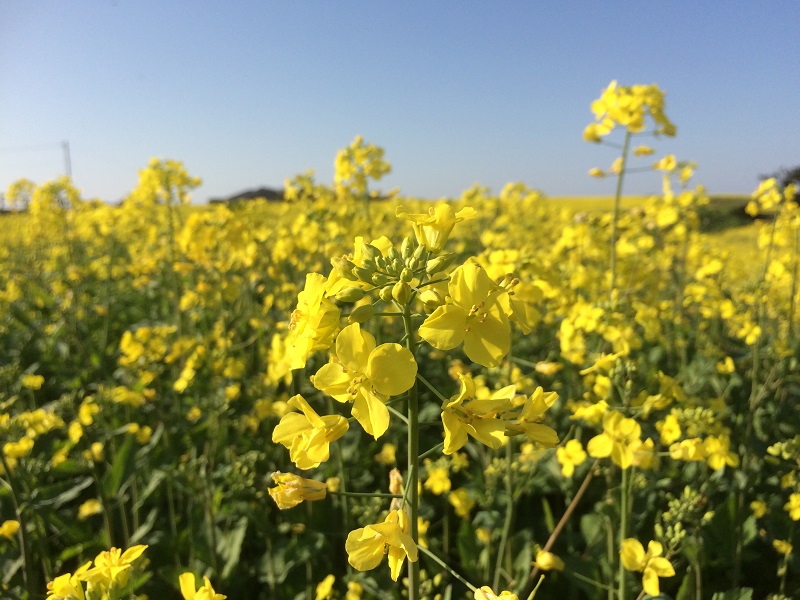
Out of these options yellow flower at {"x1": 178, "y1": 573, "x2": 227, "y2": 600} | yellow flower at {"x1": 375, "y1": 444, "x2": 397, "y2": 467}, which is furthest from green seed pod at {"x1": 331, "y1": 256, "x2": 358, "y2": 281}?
yellow flower at {"x1": 375, "y1": 444, "x2": 397, "y2": 467}

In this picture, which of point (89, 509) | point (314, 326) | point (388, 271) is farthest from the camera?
point (89, 509)

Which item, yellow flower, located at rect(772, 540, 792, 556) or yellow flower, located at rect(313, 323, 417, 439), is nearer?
yellow flower, located at rect(313, 323, 417, 439)

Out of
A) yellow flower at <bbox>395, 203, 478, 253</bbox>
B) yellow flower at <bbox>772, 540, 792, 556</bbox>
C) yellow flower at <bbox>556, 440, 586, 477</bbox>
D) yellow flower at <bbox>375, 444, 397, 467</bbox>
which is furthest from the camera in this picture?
yellow flower at <bbox>375, 444, 397, 467</bbox>

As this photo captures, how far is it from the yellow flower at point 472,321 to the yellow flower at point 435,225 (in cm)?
26

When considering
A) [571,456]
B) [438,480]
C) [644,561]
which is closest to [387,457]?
[438,480]

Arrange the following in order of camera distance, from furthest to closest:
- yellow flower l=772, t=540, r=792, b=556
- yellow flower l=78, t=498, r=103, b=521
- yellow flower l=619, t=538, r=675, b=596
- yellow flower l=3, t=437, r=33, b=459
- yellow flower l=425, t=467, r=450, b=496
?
yellow flower l=78, t=498, r=103, b=521, yellow flower l=425, t=467, r=450, b=496, yellow flower l=3, t=437, r=33, b=459, yellow flower l=772, t=540, r=792, b=556, yellow flower l=619, t=538, r=675, b=596

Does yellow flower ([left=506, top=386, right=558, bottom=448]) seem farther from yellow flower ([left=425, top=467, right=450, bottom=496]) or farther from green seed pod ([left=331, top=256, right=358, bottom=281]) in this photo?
yellow flower ([left=425, top=467, right=450, bottom=496])

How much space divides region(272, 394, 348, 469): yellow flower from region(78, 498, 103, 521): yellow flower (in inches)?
115

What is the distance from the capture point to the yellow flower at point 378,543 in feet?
4.09

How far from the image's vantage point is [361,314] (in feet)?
4.50

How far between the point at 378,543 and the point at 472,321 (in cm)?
59

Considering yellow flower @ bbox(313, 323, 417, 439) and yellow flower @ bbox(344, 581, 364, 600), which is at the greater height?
yellow flower @ bbox(313, 323, 417, 439)

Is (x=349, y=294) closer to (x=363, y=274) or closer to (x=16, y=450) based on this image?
(x=363, y=274)

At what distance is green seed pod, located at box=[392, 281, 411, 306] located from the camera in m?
1.32
